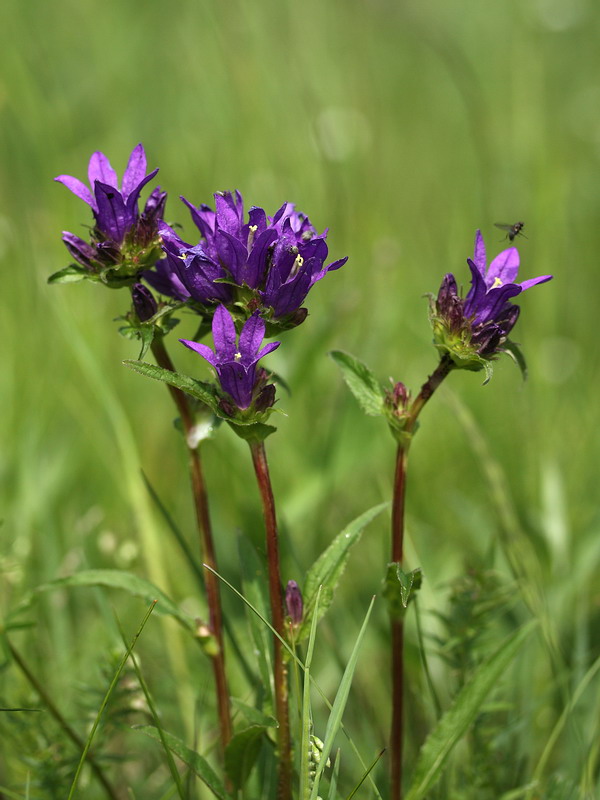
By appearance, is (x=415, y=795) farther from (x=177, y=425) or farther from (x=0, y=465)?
(x=0, y=465)

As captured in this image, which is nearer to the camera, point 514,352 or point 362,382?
point 514,352

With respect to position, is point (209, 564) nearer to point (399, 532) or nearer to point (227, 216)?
point (399, 532)

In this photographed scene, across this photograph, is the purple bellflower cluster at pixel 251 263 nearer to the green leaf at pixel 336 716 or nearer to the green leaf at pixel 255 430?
the green leaf at pixel 255 430

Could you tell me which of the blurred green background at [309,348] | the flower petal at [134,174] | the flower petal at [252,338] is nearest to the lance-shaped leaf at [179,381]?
the flower petal at [252,338]

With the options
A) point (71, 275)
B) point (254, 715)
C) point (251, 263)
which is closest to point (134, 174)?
point (71, 275)

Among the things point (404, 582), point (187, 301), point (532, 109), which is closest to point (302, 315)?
point (187, 301)

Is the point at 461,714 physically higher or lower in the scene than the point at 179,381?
lower

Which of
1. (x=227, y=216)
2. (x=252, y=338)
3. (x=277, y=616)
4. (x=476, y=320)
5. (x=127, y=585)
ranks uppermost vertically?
(x=227, y=216)
